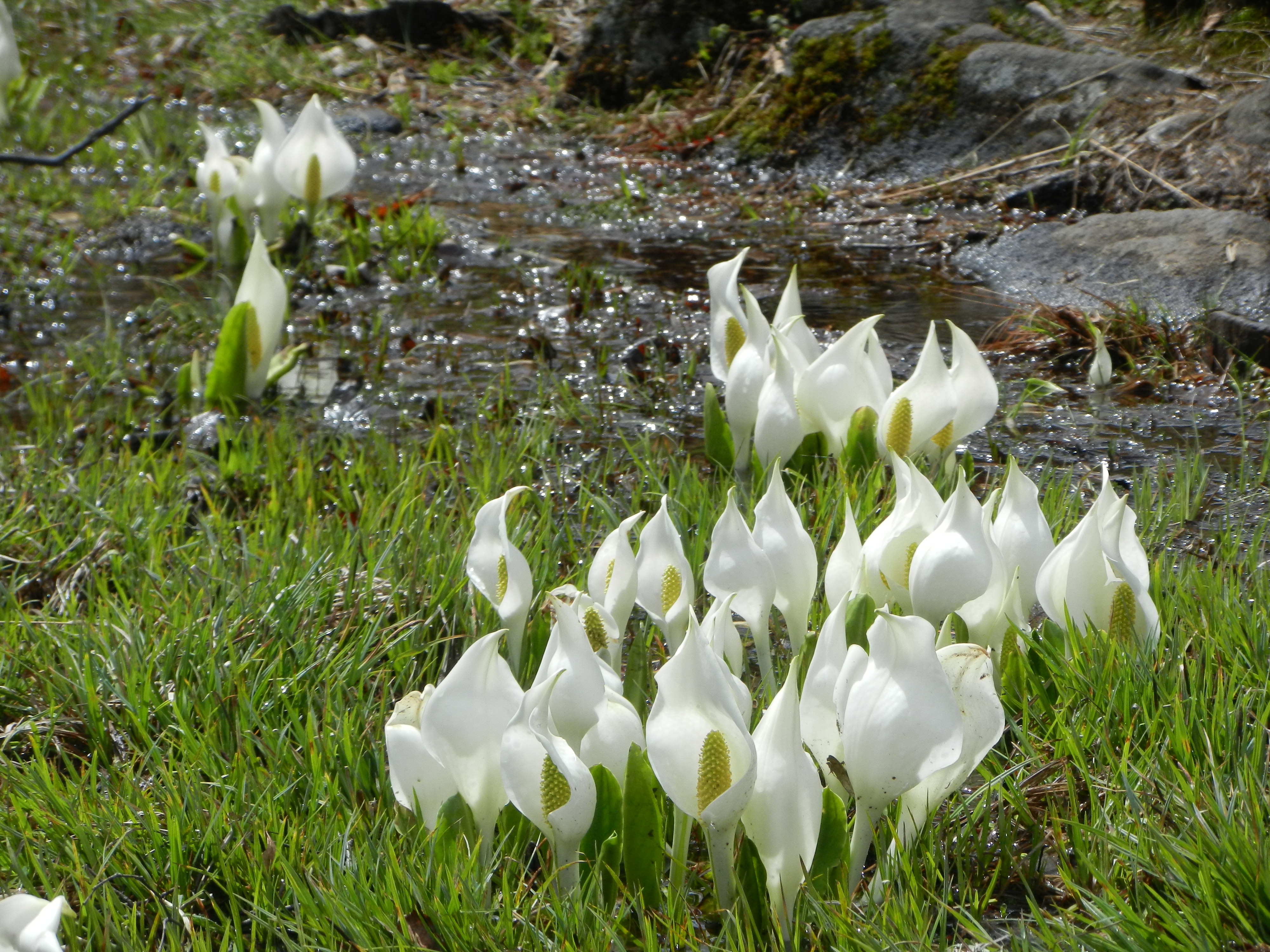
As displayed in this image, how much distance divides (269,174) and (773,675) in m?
2.89

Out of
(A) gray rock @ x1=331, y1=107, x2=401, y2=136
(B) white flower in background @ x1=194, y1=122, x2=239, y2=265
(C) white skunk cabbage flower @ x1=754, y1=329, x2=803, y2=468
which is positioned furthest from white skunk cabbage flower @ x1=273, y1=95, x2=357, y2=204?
(A) gray rock @ x1=331, y1=107, x2=401, y2=136

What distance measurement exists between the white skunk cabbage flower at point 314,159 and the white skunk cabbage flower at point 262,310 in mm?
556

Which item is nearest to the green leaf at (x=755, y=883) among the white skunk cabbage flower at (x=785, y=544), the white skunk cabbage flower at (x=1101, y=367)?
the white skunk cabbage flower at (x=785, y=544)

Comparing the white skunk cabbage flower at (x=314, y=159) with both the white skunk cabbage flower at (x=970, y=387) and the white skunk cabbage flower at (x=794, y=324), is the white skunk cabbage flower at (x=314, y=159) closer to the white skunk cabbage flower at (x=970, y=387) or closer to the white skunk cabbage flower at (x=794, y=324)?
the white skunk cabbage flower at (x=794, y=324)

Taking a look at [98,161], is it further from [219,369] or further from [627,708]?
[627,708]

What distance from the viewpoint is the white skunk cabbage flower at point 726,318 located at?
233 cm

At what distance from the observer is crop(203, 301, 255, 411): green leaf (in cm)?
307

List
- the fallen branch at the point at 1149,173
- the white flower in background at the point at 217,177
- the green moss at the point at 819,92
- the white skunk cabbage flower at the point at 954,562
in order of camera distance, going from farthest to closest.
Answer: the green moss at the point at 819,92 < the fallen branch at the point at 1149,173 < the white flower in background at the point at 217,177 < the white skunk cabbage flower at the point at 954,562

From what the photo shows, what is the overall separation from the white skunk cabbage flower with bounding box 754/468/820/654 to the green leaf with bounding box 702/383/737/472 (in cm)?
93

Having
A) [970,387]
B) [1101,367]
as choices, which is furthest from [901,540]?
[1101,367]

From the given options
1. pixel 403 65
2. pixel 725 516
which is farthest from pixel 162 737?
pixel 403 65

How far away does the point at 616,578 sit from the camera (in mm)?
1496

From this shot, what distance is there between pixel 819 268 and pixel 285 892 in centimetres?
341

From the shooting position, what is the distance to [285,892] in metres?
1.31
